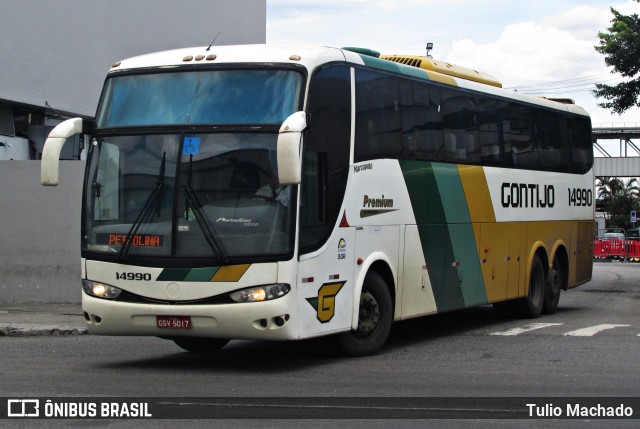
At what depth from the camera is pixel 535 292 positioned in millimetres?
18172

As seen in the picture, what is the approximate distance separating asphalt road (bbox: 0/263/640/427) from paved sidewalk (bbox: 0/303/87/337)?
1.49 feet

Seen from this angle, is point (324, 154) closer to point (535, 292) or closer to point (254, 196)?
point (254, 196)

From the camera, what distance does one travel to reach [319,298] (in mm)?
11289

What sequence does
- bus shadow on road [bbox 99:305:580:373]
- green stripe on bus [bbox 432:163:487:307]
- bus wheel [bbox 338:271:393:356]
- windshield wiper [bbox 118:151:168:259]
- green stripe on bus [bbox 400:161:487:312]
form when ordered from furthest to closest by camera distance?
green stripe on bus [bbox 432:163:487:307] < green stripe on bus [bbox 400:161:487:312] < bus wheel [bbox 338:271:393:356] < bus shadow on road [bbox 99:305:580:373] < windshield wiper [bbox 118:151:168:259]

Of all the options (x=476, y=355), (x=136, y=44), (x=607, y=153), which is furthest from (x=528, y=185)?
(x=607, y=153)

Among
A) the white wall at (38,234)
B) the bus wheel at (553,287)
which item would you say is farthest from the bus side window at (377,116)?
the white wall at (38,234)

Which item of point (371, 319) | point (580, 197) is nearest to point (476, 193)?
point (371, 319)

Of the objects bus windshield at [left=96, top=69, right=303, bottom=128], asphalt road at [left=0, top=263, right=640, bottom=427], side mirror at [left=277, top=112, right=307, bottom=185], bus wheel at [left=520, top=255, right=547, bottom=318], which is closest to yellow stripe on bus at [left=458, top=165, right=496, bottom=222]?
asphalt road at [left=0, top=263, right=640, bottom=427]

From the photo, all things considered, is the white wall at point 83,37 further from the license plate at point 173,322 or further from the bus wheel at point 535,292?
the license plate at point 173,322

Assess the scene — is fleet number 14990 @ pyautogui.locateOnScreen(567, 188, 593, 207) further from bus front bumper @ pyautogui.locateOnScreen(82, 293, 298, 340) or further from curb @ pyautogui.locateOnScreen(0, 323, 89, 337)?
bus front bumper @ pyautogui.locateOnScreen(82, 293, 298, 340)

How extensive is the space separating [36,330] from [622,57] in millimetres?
19556

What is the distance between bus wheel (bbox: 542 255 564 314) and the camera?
18.7 meters

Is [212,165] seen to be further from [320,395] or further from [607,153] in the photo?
[607,153]

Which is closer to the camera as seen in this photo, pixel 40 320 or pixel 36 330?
pixel 36 330
